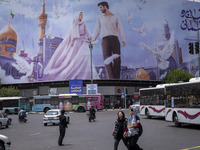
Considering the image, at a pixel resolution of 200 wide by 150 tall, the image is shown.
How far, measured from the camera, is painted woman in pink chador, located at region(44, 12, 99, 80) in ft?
255

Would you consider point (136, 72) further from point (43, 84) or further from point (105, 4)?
point (43, 84)

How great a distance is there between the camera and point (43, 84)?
80.3 meters

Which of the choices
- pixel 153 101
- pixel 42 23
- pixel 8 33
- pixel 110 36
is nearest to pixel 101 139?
pixel 153 101

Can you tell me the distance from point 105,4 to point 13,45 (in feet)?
92.2

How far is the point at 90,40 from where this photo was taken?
259 feet

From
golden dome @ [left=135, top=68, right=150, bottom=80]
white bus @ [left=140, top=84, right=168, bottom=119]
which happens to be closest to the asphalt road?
white bus @ [left=140, top=84, right=168, bottom=119]

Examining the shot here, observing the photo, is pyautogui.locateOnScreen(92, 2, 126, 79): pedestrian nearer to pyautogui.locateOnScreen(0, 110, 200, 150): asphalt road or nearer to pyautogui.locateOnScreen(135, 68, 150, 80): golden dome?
→ pyautogui.locateOnScreen(135, 68, 150, 80): golden dome

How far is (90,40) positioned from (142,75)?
16.9 meters

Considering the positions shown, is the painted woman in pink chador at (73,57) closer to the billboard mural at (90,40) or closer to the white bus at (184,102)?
the billboard mural at (90,40)

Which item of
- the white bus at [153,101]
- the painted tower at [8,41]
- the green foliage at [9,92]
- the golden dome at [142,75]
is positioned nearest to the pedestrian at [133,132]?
the white bus at [153,101]

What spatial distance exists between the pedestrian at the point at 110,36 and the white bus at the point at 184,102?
5463 centimetres

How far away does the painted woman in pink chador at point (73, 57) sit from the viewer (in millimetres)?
77625

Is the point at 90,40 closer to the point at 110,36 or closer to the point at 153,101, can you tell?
the point at 110,36

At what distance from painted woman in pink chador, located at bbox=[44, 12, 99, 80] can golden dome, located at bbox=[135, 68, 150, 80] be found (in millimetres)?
11509
